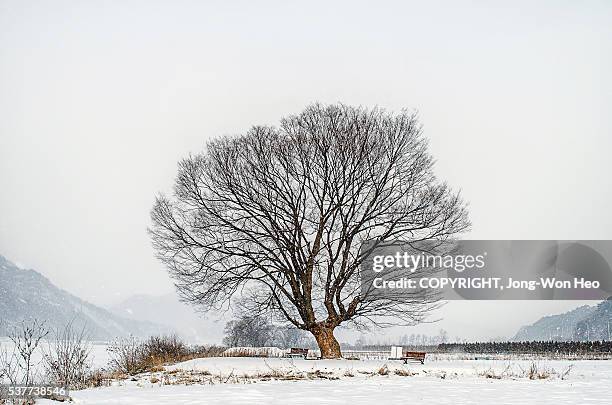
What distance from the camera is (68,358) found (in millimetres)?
16141

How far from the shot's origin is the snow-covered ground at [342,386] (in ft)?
42.6

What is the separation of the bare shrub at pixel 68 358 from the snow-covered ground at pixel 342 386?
106 cm

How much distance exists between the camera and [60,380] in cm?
1594

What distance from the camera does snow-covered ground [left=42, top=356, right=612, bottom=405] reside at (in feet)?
42.6

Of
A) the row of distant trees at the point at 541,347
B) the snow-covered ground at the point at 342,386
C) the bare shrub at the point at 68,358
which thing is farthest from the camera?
the row of distant trees at the point at 541,347

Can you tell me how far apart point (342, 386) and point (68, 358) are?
694 centimetres

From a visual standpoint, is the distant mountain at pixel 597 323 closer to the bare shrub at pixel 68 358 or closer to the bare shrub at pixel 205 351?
the bare shrub at pixel 205 351

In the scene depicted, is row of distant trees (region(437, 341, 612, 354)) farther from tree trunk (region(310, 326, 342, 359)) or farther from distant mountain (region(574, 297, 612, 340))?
distant mountain (region(574, 297, 612, 340))

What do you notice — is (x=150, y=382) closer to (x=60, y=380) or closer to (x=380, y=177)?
(x=60, y=380)

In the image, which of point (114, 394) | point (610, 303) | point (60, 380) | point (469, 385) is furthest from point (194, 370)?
point (610, 303)

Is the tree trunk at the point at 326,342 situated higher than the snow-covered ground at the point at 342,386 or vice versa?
the tree trunk at the point at 326,342

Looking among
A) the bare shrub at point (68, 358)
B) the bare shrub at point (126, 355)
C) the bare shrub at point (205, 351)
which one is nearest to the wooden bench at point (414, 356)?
the bare shrub at point (205, 351)

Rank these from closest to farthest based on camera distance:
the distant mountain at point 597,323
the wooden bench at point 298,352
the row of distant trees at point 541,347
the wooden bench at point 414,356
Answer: the wooden bench at point 414,356
the wooden bench at point 298,352
the row of distant trees at point 541,347
the distant mountain at point 597,323

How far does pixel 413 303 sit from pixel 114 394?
1547cm
